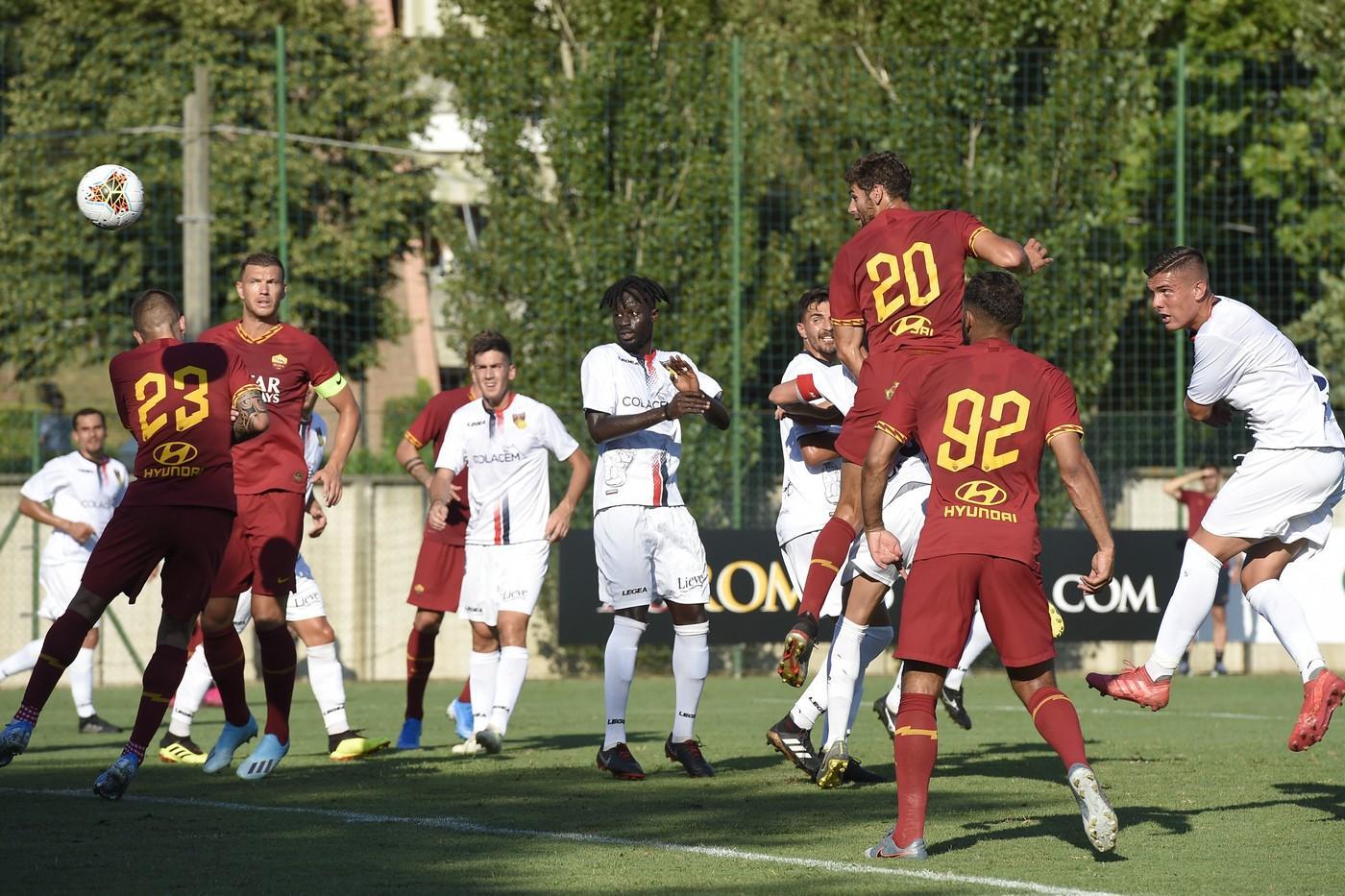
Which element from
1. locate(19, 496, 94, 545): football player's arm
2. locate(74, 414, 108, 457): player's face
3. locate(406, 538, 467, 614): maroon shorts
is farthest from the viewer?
locate(74, 414, 108, 457): player's face

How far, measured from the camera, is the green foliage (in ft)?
67.1

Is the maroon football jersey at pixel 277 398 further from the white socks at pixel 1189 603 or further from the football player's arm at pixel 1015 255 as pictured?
the white socks at pixel 1189 603

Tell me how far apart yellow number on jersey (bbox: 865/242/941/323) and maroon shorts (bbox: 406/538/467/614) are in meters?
4.11

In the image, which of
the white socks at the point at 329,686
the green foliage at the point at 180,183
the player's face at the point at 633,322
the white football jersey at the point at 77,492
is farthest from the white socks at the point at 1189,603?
the green foliage at the point at 180,183

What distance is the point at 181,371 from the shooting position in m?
8.30

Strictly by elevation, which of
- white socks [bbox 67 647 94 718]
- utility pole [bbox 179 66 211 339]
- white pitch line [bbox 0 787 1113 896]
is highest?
utility pole [bbox 179 66 211 339]

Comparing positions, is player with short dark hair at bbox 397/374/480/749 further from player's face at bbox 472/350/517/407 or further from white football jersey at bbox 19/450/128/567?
white football jersey at bbox 19/450/128/567

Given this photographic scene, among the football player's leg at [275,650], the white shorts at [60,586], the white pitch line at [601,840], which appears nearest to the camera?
the white pitch line at [601,840]

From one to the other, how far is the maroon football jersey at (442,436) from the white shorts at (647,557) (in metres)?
2.40

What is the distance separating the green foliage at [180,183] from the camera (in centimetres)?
2044

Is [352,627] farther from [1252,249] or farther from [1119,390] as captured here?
[1252,249]

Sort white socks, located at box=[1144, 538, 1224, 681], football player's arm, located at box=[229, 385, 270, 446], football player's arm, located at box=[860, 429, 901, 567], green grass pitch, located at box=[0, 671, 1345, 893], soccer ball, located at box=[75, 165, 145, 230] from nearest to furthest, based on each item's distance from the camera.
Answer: green grass pitch, located at box=[0, 671, 1345, 893]
football player's arm, located at box=[860, 429, 901, 567]
white socks, located at box=[1144, 538, 1224, 681]
football player's arm, located at box=[229, 385, 270, 446]
soccer ball, located at box=[75, 165, 145, 230]

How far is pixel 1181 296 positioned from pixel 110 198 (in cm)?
549

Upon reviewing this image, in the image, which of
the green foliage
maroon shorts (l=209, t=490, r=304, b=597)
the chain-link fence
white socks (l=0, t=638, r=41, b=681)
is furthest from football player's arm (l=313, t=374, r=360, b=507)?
the green foliage
